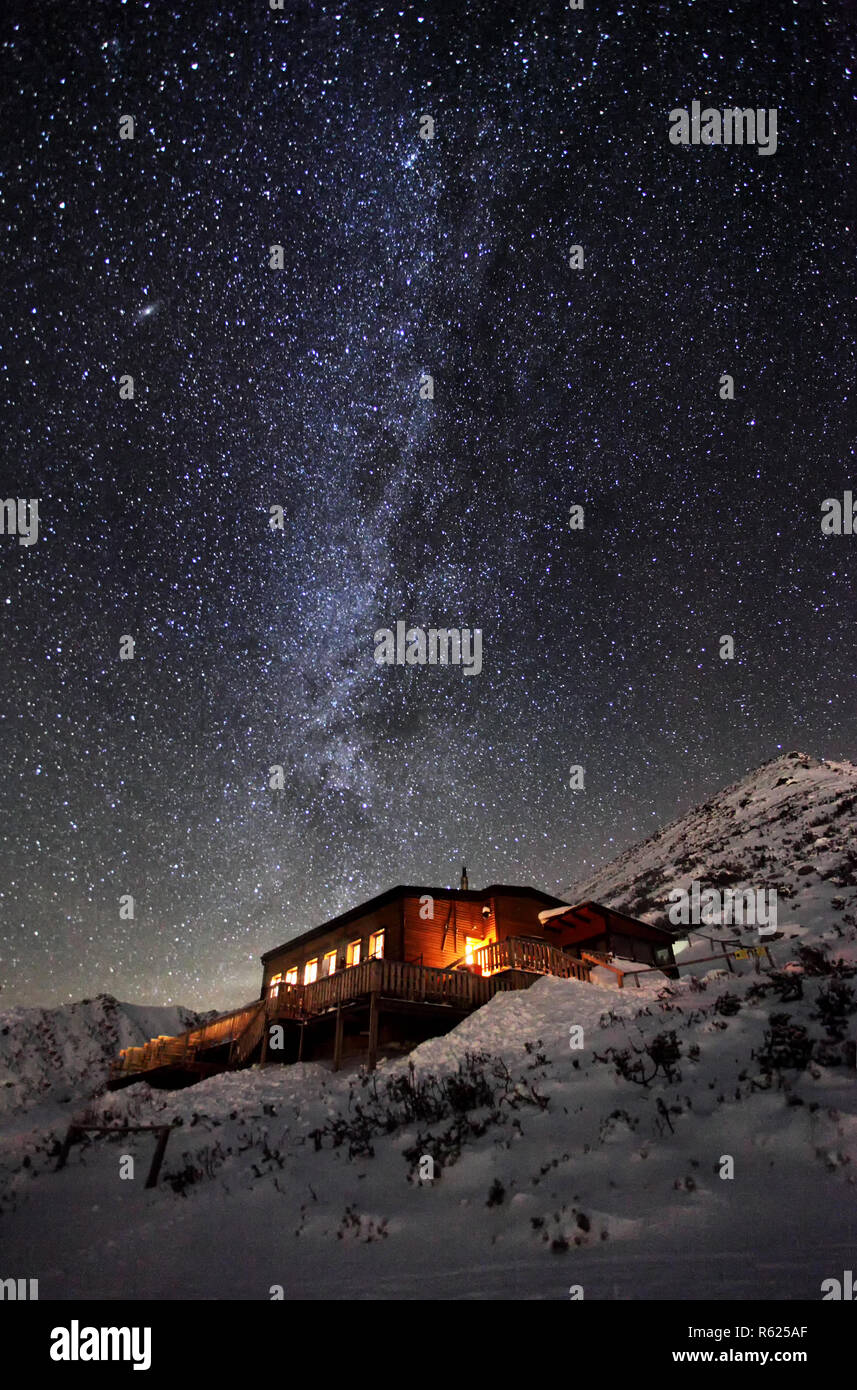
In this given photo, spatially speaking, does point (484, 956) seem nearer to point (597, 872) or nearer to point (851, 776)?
point (851, 776)

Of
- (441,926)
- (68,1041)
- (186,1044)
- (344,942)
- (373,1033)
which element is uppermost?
(441,926)

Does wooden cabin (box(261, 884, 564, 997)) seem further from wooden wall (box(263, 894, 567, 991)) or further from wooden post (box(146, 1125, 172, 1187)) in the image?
wooden post (box(146, 1125, 172, 1187))

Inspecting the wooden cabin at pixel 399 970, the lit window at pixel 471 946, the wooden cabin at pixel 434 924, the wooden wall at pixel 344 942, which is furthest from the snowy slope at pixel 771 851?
the wooden wall at pixel 344 942

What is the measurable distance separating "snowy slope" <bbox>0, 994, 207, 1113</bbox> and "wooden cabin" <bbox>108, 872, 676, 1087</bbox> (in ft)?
35.8

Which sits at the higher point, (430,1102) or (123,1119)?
(430,1102)

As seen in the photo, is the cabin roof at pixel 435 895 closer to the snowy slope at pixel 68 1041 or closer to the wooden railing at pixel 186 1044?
the wooden railing at pixel 186 1044

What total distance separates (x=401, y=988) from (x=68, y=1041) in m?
35.3

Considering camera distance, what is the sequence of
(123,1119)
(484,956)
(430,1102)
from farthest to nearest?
(484,956) < (123,1119) < (430,1102)

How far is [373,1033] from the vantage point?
1703 centimetres

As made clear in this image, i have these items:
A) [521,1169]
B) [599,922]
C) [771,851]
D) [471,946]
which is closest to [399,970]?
[471,946]

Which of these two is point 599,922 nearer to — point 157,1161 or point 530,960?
point 530,960

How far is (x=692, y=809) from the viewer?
86.0 meters
